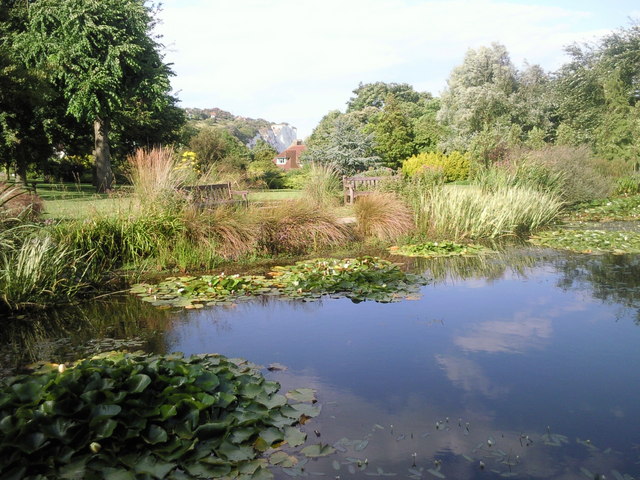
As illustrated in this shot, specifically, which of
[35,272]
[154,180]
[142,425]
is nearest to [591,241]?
[154,180]

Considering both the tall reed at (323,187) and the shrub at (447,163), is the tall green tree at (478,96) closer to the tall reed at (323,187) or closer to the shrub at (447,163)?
the shrub at (447,163)

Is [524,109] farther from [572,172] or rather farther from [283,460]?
[283,460]

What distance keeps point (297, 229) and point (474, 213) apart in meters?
3.85

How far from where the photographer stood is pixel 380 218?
385 inches

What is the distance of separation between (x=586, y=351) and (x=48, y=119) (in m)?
21.4

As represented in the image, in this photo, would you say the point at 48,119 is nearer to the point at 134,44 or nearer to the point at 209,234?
the point at 134,44

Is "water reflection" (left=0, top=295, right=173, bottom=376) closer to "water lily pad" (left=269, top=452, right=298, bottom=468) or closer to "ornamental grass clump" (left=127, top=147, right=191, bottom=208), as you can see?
"water lily pad" (left=269, top=452, right=298, bottom=468)

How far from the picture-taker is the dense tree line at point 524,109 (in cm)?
2469

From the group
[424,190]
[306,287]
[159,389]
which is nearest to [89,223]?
[306,287]

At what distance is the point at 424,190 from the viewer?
36.7 ft

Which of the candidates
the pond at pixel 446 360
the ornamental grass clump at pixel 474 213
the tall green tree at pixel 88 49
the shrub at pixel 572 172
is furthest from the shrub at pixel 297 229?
the tall green tree at pixel 88 49

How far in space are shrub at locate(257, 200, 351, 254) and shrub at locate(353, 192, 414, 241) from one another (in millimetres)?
699

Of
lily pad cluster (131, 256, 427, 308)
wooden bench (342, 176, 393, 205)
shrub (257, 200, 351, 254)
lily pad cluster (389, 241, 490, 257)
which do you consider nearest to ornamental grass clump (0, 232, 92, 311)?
lily pad cluster (131, 256, 427, 308)

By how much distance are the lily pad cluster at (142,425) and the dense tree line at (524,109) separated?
63.7 ft
